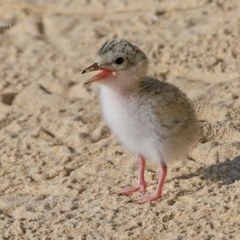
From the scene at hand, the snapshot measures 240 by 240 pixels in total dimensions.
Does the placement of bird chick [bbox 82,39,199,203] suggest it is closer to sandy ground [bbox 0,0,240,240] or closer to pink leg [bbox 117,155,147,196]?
pink leg [bbox 117,155,147,196]

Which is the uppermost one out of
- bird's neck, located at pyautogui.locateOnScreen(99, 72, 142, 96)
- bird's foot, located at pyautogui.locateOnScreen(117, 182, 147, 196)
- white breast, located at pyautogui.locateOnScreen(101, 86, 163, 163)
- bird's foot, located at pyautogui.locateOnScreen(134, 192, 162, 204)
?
bird's neck, located at pyautogui.locateOnScreen(99, 72, 142, 96)

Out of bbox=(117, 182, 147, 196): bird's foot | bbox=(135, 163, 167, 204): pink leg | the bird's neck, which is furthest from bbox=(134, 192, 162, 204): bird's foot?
the bird's neck

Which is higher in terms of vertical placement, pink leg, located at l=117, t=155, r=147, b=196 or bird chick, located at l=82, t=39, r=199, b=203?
bird chick, located at l=82, t=39, r=199, b=203

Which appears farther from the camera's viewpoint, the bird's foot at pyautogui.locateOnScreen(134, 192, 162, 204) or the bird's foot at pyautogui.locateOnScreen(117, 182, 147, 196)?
the bird's foot at pyautogui.locateOnScreen(117, 182, 147, 196)

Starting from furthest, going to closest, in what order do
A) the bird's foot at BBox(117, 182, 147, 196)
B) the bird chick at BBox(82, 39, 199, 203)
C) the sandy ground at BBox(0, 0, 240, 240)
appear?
1. the bird's foot at BBox(117, 182, 147, 196)
2. the bird chick at BBox(82, 39, 199, 203)
3. the sandy ground at BBox(0, 0, 240, 240)

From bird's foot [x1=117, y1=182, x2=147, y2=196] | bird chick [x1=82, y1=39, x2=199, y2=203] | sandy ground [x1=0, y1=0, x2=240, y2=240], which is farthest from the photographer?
bird's foot [x1=117, y1=182, x2=147, y2=196]

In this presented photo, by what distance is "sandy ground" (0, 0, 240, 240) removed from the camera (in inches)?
178

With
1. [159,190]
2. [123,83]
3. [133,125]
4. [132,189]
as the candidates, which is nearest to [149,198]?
[159,190]

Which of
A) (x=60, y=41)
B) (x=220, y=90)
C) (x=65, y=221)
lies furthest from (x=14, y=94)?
(x=65, y=221)

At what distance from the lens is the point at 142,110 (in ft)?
15.3

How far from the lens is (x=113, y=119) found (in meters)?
4.79

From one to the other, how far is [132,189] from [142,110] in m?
0.60

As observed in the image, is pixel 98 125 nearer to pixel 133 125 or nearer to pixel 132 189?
pixel 132 189

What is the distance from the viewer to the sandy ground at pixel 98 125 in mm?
4520
